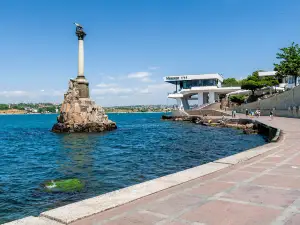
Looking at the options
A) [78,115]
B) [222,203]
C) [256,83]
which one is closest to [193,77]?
[256,83]

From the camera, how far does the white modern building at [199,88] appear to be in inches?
3477

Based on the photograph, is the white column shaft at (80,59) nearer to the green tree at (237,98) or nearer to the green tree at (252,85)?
the green tree at (252,85)

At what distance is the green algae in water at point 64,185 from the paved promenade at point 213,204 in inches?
233

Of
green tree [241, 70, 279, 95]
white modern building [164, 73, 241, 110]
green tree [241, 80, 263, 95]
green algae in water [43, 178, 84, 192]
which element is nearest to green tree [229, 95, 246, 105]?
white modern building [164, 73, 241, 110]

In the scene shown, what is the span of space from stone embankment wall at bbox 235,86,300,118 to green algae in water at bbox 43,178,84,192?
35.0 meters

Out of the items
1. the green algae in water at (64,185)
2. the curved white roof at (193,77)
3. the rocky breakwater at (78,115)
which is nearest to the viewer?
the green algae in water at (64,185)

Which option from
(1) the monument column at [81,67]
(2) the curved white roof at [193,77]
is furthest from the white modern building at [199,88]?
(1) the monument column at [81,67]

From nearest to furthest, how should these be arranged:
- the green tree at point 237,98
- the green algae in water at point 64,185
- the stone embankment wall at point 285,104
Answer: the green algae in water at point 64,185 → the stone embankment wall at point 285,104 → the green tree at point 237,98

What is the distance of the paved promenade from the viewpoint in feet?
15.3

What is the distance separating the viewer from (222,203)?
214 inches

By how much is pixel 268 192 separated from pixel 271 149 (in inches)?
270

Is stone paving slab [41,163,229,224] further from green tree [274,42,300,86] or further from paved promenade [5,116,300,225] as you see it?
green tree [274,42,300,86]

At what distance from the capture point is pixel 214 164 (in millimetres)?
9117

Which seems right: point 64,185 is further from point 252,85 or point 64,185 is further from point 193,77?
point 193,77
